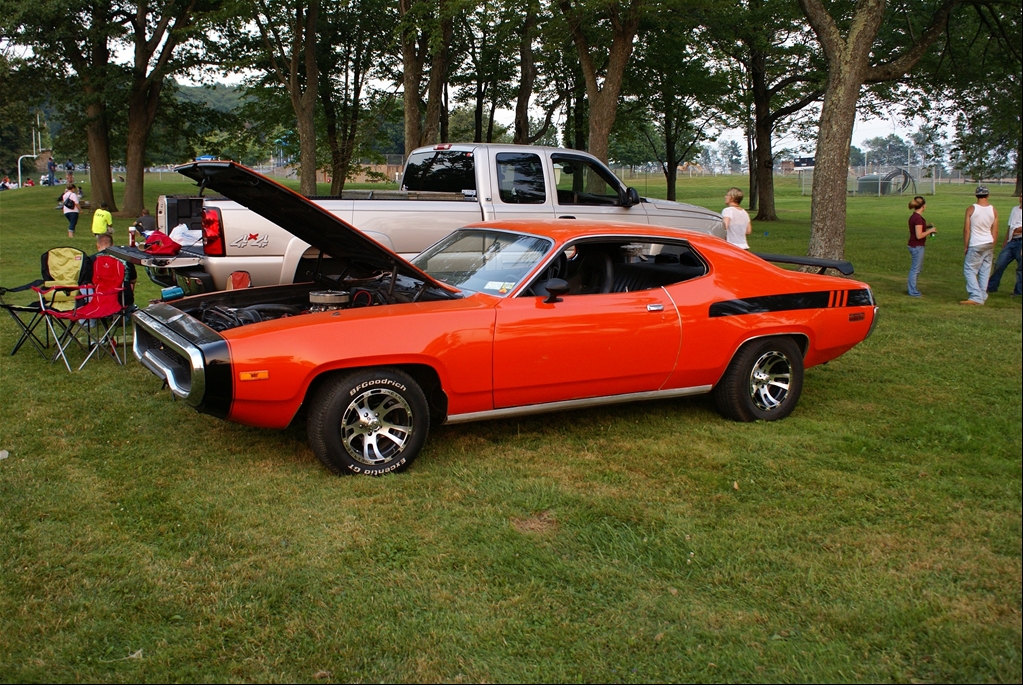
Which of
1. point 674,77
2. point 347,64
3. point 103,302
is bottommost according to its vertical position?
point 103,302

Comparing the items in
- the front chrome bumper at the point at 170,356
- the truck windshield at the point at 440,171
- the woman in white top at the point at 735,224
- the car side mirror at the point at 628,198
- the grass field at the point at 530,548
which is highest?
the truck windshield at the point at 440,171

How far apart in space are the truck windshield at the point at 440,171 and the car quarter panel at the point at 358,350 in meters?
4.87

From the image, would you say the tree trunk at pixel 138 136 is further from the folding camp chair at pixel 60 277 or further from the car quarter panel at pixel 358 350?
A: the car quarter panel at pixel 358 350

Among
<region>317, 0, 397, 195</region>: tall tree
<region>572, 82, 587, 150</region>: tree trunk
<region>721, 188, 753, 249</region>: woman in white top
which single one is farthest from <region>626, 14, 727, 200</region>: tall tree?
<region>721, 188, 753, 249</region>: woman in white top

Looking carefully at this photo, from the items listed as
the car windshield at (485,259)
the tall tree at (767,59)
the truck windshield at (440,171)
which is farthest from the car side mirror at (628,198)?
the tall tree at (767,59)

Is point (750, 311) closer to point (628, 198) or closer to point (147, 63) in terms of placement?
point (628, 198)

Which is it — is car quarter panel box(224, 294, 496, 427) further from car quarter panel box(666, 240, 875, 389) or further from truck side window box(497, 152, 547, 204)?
truck side window box(497, 152, 547, 204)

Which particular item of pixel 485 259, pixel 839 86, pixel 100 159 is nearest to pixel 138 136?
pixel 100 159

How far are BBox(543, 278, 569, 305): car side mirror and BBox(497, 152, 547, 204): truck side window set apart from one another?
443 centimetres

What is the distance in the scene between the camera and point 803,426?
20.3 feet

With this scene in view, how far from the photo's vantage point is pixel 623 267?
21.7ft

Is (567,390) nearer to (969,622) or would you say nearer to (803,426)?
(803,426)

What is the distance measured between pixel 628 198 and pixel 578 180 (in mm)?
722

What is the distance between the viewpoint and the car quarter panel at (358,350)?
15.9 feet
